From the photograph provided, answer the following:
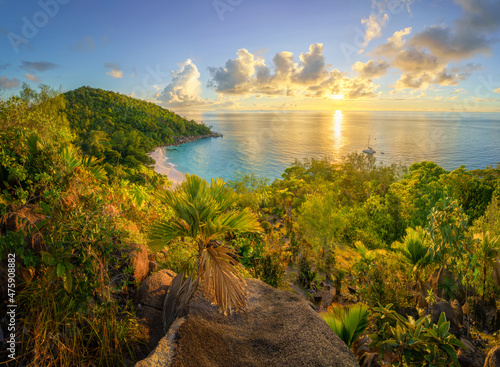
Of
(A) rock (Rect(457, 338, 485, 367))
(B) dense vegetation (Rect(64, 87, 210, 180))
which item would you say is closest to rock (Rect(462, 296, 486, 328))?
(A) rock (Rect(457, 338, 485, 367))

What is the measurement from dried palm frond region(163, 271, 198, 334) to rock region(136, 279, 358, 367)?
142 millimetres

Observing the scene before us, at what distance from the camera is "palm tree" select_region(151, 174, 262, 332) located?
11.6ft

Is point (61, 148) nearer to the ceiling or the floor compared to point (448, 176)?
nearer to the ceiling

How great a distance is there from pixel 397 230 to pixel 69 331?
16.9 meters

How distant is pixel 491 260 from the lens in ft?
19.1

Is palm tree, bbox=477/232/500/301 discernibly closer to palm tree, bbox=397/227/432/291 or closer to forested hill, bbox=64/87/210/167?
palm tree, bbox=397/227/432/291

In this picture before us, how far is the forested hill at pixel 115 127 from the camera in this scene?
4250 centimetres

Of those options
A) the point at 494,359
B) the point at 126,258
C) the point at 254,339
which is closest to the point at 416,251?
the point at 494,359

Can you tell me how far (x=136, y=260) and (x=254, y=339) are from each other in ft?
8.56

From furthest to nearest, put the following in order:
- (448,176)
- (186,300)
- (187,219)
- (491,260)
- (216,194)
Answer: (448,176) < (491,260) < (216,194) < (187,219) < (186,300)

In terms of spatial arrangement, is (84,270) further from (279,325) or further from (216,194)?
(279,325)

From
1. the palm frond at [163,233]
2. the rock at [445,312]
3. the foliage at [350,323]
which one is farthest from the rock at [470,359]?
the palm frond at [163,233]

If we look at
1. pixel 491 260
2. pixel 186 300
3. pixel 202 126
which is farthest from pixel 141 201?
pixel 202 126

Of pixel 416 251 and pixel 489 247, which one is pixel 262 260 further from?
pixel 489 247
